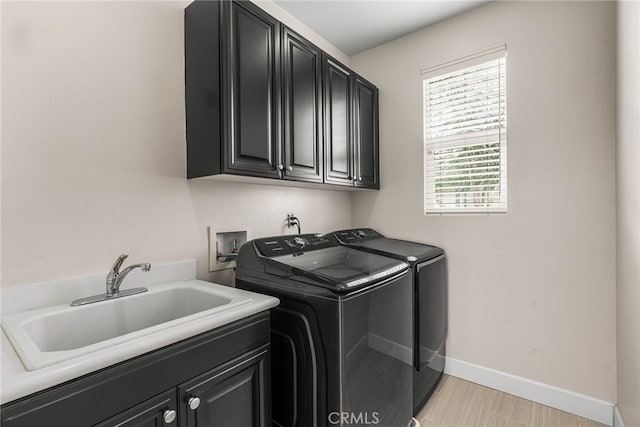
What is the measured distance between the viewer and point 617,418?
1683mm

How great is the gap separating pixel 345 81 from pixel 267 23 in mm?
773

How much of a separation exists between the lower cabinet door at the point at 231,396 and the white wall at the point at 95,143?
716mm

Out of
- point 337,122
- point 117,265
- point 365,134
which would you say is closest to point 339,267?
point 117,265

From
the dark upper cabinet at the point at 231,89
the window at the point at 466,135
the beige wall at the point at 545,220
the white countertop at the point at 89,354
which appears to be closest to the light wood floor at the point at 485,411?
the beige wall at the point at 545,220

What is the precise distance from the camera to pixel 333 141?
2.13m

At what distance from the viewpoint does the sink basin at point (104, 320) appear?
0.81 meters

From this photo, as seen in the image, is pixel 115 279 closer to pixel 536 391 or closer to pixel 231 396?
pixel 231 396

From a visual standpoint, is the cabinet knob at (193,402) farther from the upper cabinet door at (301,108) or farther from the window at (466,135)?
the window at (466,135)

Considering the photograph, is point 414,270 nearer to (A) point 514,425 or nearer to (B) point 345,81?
(A) point 514,425

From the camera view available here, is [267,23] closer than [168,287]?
No

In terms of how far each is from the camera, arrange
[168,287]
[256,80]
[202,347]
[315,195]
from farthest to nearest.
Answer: [315,195] → [256,80] → [168,287] → [202,347]

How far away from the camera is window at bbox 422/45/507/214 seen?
6.92 feet

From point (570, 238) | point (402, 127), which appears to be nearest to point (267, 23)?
point (402, 127)

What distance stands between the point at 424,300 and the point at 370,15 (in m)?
2.04
